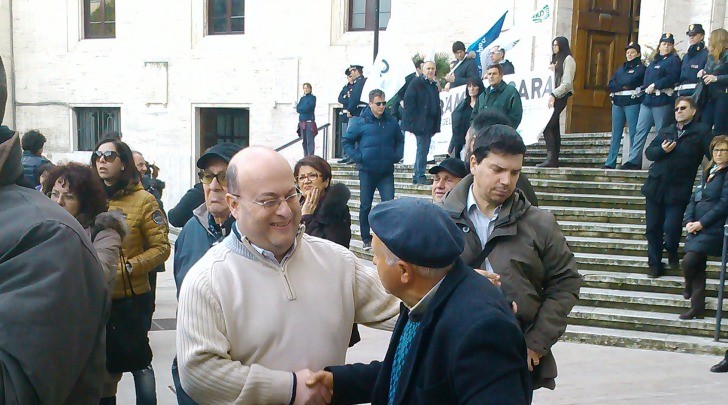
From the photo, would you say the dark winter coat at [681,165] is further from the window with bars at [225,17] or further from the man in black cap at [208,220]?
the window with bars at [225,17]

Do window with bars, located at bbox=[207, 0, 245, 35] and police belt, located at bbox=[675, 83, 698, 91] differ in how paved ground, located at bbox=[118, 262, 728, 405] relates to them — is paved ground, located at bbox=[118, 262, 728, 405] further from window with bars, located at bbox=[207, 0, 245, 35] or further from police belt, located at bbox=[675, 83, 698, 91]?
window with bars, located at bbox=[207, 0, 245, 35]

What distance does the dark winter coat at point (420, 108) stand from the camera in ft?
37.7

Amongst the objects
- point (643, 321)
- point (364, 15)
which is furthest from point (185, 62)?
point (643, 321)

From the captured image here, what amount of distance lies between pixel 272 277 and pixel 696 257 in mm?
5709

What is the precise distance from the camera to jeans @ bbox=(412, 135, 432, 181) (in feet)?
38.0

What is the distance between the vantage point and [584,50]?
1381cm

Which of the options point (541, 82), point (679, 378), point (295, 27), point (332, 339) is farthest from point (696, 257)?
point (295, 27)

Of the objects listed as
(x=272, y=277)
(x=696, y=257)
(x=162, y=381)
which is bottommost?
(x=162, y=381)

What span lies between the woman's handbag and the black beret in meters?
2.20

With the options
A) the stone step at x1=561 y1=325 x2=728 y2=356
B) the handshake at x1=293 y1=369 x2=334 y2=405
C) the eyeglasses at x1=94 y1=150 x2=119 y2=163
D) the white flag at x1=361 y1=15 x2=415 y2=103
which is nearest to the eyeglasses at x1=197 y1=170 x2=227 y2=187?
the eyeglasses at x1=94 y1=150 x2=119 y2=163

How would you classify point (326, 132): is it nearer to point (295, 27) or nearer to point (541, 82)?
point (295, 27)

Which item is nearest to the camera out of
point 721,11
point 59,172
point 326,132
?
point 59,172

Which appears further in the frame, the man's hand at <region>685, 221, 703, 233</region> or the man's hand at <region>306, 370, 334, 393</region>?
the man's hand at <region>685, 221, 703, 233</region>

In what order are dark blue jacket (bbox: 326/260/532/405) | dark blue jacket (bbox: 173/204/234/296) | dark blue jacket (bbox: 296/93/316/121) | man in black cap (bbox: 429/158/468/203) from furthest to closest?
dark blue jacket (bbox: 296/93/316/121), man in black cap (bbox: 429/158/468/203), dark blue jacket (bbox: 173/204/234/296), dark blue jacket (bbox: 326/260/532/405)
